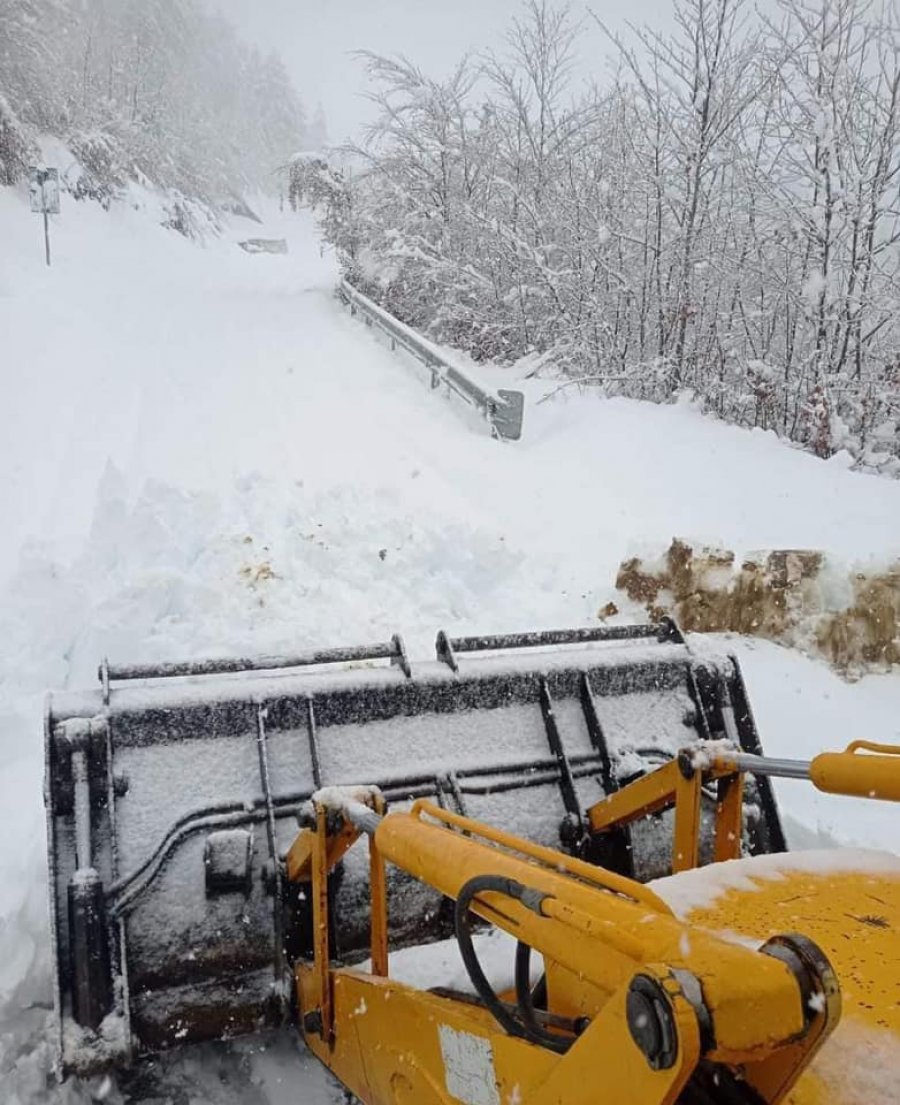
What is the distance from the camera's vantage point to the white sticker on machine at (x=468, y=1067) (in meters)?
1.79

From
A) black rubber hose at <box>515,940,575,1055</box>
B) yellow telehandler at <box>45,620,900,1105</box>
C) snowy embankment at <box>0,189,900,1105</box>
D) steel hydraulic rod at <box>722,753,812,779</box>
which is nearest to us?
yellow telehandler at <box>45,620,900,1105</box>

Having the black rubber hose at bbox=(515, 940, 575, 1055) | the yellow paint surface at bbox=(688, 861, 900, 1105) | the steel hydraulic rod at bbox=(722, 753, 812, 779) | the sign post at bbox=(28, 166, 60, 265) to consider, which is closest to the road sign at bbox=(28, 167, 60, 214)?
the sign post at bbox=(28, 166, 60, 265)

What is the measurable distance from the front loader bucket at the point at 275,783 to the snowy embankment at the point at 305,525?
492 mm

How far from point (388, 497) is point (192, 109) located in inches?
2505

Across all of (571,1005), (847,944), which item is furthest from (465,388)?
(571,1005)

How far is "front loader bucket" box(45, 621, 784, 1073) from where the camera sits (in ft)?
9.86

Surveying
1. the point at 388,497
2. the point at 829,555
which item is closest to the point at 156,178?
the point at 388,497

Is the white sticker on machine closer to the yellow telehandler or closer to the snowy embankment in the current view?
the yellow telehandler

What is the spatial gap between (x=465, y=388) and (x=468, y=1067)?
11.2 meters

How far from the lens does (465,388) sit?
41.1 ft

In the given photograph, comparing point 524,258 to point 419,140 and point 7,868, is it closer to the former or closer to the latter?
point 419,140

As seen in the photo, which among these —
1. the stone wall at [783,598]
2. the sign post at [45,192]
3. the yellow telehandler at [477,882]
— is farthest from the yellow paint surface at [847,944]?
the sign post at [45,192]

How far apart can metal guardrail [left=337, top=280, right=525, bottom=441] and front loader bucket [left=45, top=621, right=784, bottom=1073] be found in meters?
7.52

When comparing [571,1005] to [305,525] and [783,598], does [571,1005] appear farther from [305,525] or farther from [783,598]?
[305,525]
